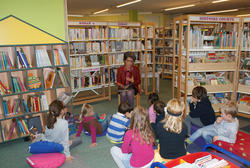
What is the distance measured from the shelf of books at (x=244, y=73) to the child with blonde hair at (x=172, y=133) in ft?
10.2

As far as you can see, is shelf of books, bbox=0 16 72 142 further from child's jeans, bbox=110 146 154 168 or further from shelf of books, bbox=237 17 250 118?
shelf of books, bbox=237 17 250 118

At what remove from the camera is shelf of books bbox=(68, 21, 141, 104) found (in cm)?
574

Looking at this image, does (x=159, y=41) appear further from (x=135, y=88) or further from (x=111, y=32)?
(x=135, y=88)

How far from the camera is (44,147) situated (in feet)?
9.82

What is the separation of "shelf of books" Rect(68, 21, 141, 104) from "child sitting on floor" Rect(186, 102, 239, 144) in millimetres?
3552

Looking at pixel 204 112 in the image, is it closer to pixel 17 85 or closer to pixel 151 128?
pixel 151 128

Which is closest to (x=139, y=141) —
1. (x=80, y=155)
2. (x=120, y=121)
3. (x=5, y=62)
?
(x=120, y=121)

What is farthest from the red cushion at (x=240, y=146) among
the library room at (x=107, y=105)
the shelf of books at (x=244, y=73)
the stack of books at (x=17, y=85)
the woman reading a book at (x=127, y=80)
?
the stack of books at (x=17, y=85)

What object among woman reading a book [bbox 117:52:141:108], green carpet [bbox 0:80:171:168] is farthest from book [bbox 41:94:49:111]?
woman reading a book [bbox 117:52:141:108]

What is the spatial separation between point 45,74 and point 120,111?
5.84ft

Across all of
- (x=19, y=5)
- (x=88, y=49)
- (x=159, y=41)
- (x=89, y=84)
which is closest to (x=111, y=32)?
(x=88, y=49)

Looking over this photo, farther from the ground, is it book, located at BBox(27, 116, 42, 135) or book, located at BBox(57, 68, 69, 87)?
book, located at BBox(57, 68, 69, 87)

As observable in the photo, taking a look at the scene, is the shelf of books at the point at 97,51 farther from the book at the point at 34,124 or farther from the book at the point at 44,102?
the book at the point at 34,124

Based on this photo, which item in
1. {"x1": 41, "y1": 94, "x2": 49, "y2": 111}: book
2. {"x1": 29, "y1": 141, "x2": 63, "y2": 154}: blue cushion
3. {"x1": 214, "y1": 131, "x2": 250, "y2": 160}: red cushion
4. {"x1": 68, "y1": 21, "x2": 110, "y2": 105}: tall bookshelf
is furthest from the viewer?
{"x1": 68, "y1": 21, "x2": 110, "y2": 105}: tall bookshelf
